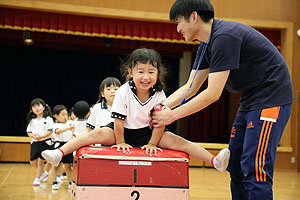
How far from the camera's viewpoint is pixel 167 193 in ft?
6.99

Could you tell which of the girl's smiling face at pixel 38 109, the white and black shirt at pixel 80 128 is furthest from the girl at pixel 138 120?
the girl's smiling face at pixel 38 109

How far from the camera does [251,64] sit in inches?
89.3

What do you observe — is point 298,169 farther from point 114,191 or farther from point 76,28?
point 114,191

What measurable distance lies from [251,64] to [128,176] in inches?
37.3

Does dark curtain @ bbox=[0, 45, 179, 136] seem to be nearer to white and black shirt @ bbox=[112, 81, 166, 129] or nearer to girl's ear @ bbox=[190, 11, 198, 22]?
white and black shirt @ bbox=[112, 81, 166, 129]

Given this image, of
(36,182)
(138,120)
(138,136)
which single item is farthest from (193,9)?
(36,182)

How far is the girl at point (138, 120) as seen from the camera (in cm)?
246

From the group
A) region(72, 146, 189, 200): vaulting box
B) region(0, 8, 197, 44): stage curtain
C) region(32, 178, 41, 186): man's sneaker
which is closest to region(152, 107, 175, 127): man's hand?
region(72, 146, 189, 200): vaulting box

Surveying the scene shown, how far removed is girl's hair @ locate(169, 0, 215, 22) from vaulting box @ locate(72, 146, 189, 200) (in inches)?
33.2

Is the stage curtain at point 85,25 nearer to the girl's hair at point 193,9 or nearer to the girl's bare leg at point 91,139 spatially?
the girl's bare leg at point 91,139

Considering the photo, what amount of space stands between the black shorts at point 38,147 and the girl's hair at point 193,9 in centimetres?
369

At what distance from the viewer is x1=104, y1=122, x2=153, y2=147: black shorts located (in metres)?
2.56

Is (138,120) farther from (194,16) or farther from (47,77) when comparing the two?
(47,77)

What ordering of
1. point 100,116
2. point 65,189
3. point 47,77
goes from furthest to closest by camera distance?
point 47,77 < point 65,189 < point 100,116
